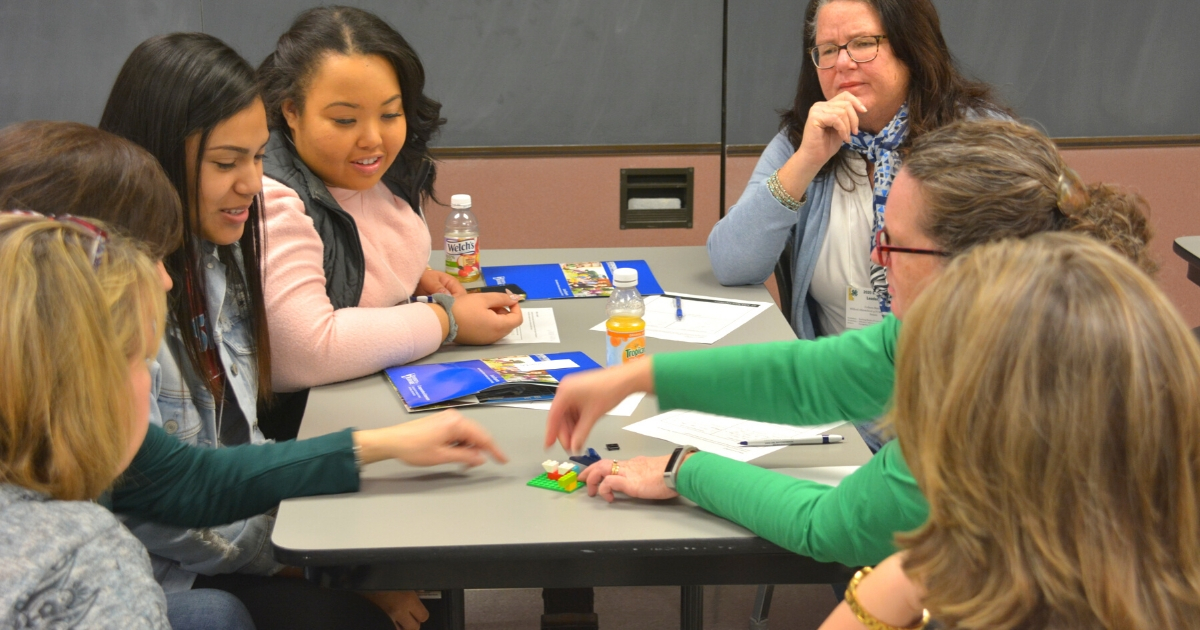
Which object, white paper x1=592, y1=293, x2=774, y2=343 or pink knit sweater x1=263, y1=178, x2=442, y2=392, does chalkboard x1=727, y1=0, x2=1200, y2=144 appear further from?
pink knit sweater x1=263, y1=178, x2=442, y2=392

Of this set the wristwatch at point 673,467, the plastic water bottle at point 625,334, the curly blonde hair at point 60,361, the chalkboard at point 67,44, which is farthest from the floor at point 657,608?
the chalkboard at point 67,44

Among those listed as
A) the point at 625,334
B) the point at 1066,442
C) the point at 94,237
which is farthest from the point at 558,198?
the point at 1066,442

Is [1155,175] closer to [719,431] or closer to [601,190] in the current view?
[601,190]

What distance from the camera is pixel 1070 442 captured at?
76 cm

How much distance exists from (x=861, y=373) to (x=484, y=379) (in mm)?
631

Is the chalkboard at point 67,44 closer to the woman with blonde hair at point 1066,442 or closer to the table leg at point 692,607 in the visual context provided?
the table leg at point 692,607

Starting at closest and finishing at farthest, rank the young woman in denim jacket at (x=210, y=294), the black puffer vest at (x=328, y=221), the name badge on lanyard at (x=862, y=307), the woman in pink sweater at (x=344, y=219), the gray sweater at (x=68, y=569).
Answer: the gray sweater at (x=68, y=569) → the young woman in denim jacket at (x=210, y=294) → the woman in pink sweater at (x=344, y=219) → the black puffer vest at (x=328, y=221) → the name badge on lanyard at (x=862, y=307)

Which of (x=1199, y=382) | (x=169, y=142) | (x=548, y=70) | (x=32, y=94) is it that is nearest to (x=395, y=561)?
(x=169, y=142)

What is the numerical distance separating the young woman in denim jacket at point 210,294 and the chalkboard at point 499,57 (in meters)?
1.67

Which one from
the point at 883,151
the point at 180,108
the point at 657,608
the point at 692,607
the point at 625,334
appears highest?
the point at 180,108

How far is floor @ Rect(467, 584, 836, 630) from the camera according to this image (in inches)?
96.7

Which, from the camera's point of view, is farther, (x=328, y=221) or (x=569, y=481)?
(x=328, y=221)

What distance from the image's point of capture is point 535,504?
4.36ft

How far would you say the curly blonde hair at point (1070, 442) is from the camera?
76cm
